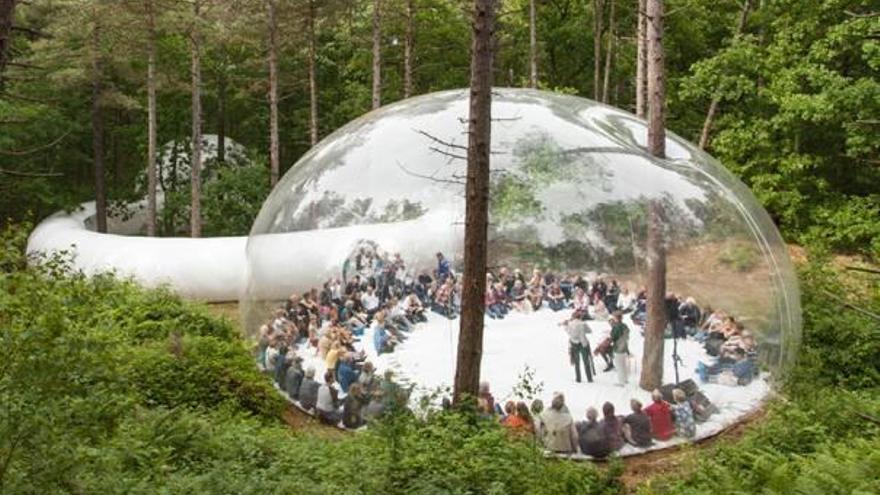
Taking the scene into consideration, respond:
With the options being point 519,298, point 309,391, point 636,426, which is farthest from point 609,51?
point 636,426

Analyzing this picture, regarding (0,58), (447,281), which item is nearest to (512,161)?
(447,281)

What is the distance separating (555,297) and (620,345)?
100cm

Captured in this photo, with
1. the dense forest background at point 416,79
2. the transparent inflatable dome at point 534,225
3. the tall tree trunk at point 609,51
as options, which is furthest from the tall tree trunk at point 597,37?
the transparent inflatable dome at point 534,225

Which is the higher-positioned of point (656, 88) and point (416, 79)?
point (416, 79)

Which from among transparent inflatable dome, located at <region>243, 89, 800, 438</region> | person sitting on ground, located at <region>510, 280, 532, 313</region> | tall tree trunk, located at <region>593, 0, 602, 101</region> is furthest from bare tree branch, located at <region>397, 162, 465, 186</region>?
tall tree trunk, located at <region>593, 0, 602, 101</region>

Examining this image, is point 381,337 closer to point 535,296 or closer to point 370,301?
point 370,301

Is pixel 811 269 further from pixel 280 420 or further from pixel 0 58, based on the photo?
pixel 0 58

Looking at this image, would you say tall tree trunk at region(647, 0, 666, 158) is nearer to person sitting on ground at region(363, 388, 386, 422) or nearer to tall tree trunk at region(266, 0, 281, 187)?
person sitting on ground at region(363, 388, 386, 422)

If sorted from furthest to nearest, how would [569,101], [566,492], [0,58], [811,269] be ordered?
[811,269], [569,101], [566,492], [0,58]

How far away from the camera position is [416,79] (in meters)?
30.9

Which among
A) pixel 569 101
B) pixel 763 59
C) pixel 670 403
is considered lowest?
pixel 670 403

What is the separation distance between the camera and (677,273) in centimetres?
1027

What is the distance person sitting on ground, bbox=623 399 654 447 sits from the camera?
9.76 m

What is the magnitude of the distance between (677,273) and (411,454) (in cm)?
428
